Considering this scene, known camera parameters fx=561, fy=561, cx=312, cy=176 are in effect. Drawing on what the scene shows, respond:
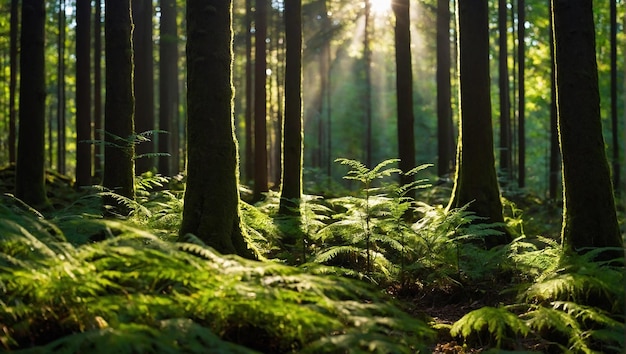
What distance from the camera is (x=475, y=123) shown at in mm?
10336

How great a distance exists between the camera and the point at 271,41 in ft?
96.2

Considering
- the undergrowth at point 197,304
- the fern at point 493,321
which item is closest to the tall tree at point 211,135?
the undergrowth at point 197,304

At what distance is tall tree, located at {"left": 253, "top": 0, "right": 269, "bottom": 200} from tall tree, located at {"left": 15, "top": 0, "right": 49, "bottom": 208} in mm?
5751

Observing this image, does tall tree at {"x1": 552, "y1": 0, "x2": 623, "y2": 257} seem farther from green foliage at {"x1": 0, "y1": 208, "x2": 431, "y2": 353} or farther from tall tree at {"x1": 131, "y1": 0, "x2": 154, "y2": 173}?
tall tree at {"x1": 131, "y1": 0, "x2": 154, "y2": 173}

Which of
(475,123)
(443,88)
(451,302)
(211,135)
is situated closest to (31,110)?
(211,135)

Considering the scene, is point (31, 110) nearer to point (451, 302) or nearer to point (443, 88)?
point (451, 302)

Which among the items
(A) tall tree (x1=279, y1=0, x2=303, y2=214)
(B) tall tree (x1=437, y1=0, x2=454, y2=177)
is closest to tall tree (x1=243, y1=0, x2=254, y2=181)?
(B) tall tree (x1=437, y1=0, x2=454, y2=177)

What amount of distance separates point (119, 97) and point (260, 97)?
7.26 m

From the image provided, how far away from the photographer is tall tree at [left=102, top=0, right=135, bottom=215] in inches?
344

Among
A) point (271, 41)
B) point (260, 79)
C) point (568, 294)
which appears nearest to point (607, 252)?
point (568, 294)

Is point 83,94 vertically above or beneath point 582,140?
above

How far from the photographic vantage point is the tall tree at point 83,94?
15.3 metres

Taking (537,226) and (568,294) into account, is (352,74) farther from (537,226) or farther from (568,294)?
(568,294)

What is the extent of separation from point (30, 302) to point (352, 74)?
50.9 meters
